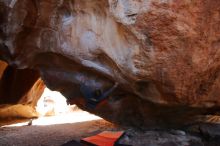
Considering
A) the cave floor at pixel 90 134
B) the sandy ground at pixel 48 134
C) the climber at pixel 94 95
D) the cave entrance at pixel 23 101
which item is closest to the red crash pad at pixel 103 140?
the cave floor at pixel 90 134

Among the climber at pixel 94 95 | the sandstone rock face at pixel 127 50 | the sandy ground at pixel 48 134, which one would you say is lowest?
the sandy ground at pixel 48 134

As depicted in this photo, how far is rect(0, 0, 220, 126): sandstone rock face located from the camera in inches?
108

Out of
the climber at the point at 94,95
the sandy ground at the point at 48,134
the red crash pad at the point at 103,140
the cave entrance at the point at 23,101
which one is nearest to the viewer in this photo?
the red crash pad at the point at 103,140

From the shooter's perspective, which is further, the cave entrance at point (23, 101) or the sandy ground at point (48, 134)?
the cave entrance at point (23, 101)

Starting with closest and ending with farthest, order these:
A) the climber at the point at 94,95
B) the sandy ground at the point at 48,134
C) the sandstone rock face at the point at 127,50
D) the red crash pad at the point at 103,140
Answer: the sandstone rock face at the point at 127,50 → the red crash pad at the point at 103,140 → the climber at the point at 94,95 → the sandy ground at the point at 48,134

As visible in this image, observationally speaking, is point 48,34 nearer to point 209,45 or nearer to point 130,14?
point 130,14

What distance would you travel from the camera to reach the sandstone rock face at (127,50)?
8.99ft

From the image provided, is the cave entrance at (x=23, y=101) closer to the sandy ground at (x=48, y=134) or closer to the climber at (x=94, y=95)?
the sandy ground at (x=48, y=134)

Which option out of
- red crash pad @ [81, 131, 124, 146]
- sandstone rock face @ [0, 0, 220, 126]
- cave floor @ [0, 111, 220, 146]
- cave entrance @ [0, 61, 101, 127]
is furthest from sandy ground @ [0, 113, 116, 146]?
cave entrance @ [0, 61, 101, 127]

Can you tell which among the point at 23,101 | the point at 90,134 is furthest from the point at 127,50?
the point at 23,101

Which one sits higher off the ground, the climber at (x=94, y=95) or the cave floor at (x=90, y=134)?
the climber at (x=94, y=95)

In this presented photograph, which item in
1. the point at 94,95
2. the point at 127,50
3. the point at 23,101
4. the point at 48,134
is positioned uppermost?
the point at 127,50

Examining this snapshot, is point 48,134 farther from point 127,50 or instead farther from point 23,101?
point 23,101

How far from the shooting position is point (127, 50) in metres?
3.04
